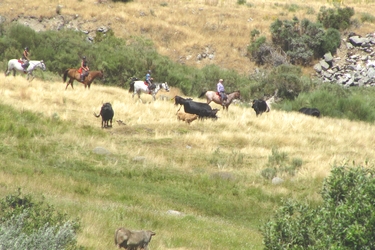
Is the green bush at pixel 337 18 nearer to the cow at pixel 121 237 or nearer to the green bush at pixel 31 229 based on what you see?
the green bush at pixel 31 229

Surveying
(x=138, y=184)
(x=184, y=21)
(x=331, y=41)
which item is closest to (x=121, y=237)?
(x=138, y=184)

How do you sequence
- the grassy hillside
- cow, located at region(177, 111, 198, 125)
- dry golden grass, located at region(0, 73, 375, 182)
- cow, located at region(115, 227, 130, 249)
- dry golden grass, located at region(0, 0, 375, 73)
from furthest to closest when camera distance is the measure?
1. dry golden grass, located at region(0, 0, 375, 73)
2. cow, located at region(177, 111, 198, 125)
3. dry golden grass, located at region(0, 73, 375, 182)
4. the grassy hillside
5. cow, located at region(115, 227, 130, 249)

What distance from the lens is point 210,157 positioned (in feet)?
71.2

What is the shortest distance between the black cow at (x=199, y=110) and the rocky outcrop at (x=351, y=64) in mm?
26783

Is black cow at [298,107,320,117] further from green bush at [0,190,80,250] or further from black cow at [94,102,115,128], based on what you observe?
green bush at [0,190,80,250]

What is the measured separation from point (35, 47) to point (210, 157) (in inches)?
1019

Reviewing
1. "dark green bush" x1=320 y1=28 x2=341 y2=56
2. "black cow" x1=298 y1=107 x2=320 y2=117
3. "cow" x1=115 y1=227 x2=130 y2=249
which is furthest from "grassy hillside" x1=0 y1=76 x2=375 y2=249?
"dark green bush" x1=320 y1=28 x2=341 y2=56

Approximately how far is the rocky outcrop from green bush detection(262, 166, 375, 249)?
44.8 metres

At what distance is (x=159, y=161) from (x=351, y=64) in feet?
126

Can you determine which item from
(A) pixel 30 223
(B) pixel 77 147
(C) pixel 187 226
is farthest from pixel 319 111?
(A) pixel 30 223

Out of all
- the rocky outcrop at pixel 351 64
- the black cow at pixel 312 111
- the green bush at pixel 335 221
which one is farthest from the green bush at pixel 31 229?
the rocky outcrop at pixel 351 64

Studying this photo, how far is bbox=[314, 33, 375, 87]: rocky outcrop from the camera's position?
51.7m

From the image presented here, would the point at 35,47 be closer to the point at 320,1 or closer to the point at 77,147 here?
the point at 77,147

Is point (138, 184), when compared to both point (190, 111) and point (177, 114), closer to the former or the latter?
point (177, 114)
